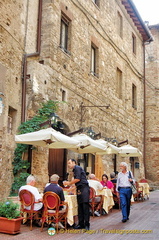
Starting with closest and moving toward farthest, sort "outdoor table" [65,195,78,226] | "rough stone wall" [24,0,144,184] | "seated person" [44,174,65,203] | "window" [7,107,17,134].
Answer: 1. "seated person" [44,174,65,203]
2. "outdoor table" [65,195,78,226]
3. "window" [7,107,17,134]
4. "rough stone wall" [24,0,144,184]

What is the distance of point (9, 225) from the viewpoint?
544 centimetres

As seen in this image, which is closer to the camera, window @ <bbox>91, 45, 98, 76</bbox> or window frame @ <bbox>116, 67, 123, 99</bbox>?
window @ <bbox>91, 45, 98, 76</bbox>

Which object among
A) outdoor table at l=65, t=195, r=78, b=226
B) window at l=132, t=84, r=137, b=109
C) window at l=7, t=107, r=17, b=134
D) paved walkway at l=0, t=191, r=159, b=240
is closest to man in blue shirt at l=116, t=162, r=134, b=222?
paved walkway at l=0, t=191, r=159, b=240

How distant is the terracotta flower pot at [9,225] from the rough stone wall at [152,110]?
15.4 metres

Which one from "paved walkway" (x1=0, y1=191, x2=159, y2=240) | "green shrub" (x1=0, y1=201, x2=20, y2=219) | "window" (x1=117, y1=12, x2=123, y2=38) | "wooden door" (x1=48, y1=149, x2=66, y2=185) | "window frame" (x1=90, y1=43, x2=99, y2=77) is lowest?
"paved walkway" (x1=0, y1=191, x2=159, y2=240)

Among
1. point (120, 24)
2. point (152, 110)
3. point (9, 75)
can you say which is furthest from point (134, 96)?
point (9, 75)

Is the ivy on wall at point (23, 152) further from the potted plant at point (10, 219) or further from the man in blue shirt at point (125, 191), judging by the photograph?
the man in blue shirt at point (125, 191)

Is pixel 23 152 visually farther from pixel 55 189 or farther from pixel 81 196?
pixel 81 196

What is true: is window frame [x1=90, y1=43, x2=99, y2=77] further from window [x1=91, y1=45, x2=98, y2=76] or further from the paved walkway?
the paved walkway

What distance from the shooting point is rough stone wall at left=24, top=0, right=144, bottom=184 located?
31.9ft

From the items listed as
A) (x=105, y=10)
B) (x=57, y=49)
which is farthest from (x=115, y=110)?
(x=57, y=49)

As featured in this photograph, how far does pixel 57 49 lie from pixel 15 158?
3941mm

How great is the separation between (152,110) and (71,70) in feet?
34.9

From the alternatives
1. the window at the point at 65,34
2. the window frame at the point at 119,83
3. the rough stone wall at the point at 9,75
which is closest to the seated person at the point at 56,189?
the rough stone wall at the point at 9,75
